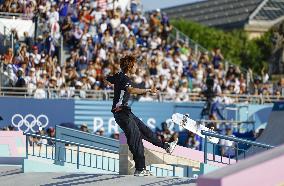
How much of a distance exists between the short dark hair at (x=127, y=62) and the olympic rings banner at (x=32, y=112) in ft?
48.5

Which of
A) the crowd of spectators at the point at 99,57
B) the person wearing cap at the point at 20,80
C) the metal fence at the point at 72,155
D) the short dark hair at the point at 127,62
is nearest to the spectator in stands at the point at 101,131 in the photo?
the crowd of spectators at the point at 99,57

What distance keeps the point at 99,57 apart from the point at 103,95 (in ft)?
4.00

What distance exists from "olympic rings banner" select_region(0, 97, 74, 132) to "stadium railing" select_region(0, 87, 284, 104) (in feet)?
0.66

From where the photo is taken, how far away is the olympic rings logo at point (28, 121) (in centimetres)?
2917

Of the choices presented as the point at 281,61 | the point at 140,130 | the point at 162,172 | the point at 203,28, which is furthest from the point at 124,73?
the point at 203,28

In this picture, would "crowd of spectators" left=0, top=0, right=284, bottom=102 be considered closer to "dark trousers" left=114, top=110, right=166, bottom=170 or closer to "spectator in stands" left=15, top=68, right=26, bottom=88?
"spectator in stands" left=15, top=68, right=26, bottom=88

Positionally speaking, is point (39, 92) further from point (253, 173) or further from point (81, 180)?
point (253, 173)

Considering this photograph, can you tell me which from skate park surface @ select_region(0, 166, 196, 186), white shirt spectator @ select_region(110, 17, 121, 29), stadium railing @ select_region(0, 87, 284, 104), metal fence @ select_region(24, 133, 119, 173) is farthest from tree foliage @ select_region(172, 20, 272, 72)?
skate park surface @ select_region(0, 166, 196, 186)

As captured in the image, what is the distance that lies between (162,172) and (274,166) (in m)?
9.00

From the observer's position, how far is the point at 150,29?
35.2 meters

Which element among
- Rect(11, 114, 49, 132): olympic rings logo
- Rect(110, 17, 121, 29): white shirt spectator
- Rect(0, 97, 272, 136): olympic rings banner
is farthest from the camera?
Rect(110, 17, 121, 29): white shirt spectator

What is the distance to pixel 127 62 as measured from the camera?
1438 cm

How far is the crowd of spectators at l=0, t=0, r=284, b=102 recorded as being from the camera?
2962 cm

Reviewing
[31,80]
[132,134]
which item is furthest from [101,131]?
[132,134]
